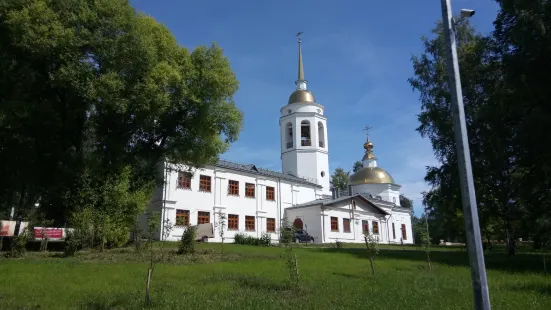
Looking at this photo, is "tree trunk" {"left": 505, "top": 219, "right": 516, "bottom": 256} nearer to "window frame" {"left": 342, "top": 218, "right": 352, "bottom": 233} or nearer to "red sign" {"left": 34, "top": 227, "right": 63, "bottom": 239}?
"window frame" {"left": 342, "top": 218, "right": 352, "bottom": 233}

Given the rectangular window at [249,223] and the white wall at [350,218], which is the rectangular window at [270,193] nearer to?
the rectangular window at [249,223]

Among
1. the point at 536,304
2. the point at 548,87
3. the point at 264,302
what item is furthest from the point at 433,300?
the point at 548,87

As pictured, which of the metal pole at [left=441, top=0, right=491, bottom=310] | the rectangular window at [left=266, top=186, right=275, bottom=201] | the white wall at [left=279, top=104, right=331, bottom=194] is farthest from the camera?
the white wall at [left=279, top=104, right=331, bottom=194]

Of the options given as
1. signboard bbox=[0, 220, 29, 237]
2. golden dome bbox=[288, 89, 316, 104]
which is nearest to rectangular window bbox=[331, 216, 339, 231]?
golden dome bbox=[288, 89, 316, 104]

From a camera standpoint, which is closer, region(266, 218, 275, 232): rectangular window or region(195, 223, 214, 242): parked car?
region(195, 223, 214, 242): parked car

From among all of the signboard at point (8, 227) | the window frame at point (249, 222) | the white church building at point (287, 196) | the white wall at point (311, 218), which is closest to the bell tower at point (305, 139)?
the white church building at point (287, 196)

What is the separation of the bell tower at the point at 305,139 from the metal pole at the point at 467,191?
39878 millimetres

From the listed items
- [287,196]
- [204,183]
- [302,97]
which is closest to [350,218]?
[287,196]

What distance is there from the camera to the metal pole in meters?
4.95

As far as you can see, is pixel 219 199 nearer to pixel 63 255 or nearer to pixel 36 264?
pixel 63 255

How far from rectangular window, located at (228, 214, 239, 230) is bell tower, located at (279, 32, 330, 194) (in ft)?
34.9

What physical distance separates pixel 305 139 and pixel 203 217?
16.0 meters

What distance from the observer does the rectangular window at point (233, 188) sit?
124ft

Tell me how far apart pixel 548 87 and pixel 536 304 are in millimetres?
11029
